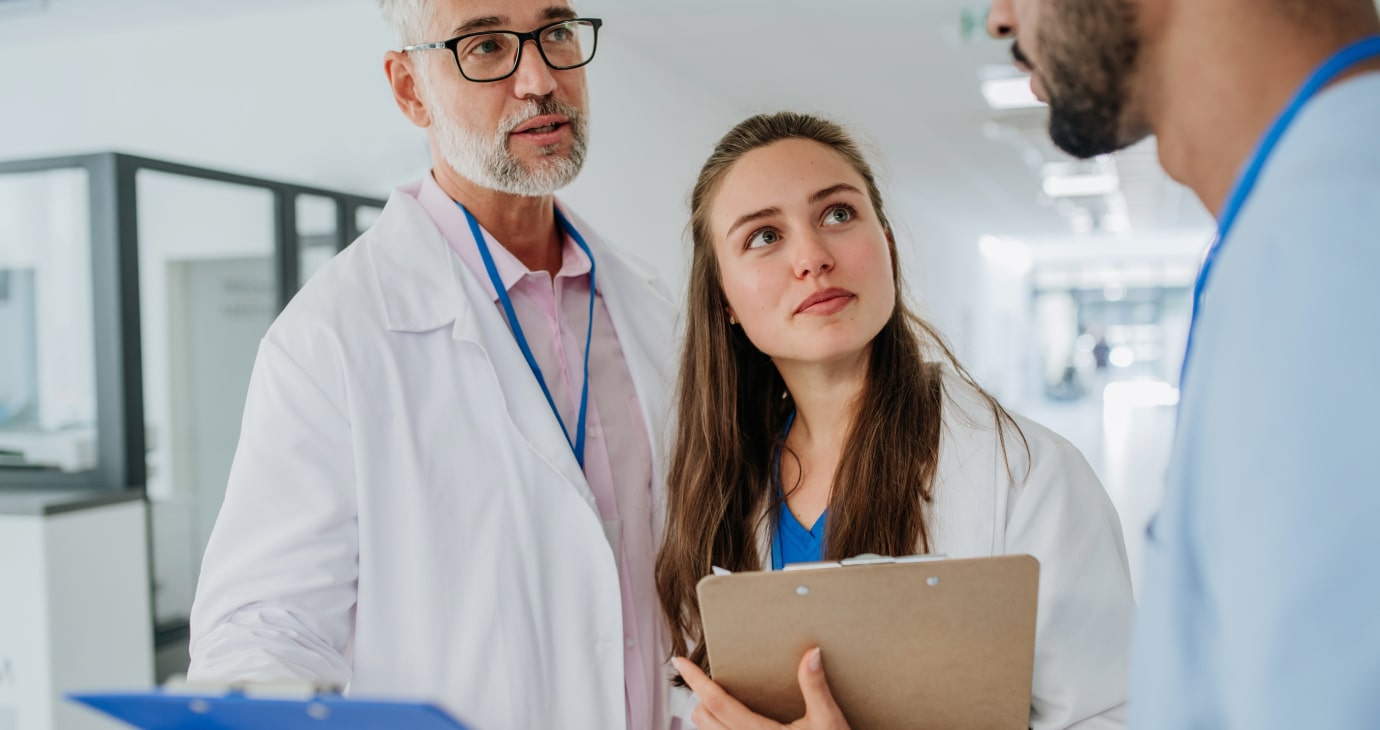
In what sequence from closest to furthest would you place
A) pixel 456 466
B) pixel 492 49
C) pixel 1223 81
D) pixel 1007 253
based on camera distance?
pixel 1223 81, pixel 456 466, pixel 492 49, pixel 1007 253

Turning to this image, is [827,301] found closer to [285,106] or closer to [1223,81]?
[1223,81]

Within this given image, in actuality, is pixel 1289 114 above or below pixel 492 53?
below

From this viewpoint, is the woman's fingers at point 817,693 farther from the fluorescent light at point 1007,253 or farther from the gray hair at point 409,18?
the fluorescent light at point 1007,253

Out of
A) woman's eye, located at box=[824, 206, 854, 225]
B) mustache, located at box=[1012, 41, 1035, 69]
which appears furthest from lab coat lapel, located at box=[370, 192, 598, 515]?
mustache, located at box=[1012, 41, 1035, 69]

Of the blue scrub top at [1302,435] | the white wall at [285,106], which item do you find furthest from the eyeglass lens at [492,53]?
the white wall at [285,106]

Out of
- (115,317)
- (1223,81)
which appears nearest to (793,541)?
(1223,81)

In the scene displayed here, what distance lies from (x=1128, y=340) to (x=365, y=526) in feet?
81.4

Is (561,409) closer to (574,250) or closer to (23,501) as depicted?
(574,250)

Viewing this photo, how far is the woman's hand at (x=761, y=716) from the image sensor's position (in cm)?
111

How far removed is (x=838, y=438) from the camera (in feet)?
5.19

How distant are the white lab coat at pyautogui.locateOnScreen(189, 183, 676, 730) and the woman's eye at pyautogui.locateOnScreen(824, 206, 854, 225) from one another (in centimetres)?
Answer: 53

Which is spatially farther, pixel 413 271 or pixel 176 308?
pixel 176 308

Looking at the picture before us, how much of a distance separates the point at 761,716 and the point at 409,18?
50.0 inches

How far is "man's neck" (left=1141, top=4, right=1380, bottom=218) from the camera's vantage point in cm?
67
